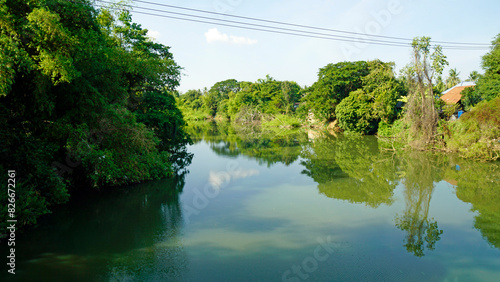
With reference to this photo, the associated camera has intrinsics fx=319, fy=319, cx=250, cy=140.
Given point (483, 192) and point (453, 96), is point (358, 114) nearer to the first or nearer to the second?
point (453, 96)

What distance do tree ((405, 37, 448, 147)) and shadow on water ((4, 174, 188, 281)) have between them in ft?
47.7

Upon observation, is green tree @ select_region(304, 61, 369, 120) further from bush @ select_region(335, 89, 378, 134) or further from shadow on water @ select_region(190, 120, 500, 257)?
shadow on water @ select_region(190, 120, 500, 257)

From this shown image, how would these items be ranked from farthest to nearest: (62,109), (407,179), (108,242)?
(407,179) < (62,109) < (108,242)

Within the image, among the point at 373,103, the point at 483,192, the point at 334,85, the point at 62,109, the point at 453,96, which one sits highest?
the point at 334,85

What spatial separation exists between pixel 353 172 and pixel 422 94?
23.3 feet

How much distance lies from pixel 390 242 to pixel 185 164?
39.7 ft

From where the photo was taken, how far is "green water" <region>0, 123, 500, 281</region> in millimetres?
6043

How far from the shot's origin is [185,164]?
1725 centimetres

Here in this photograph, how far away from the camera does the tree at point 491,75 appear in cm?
2061

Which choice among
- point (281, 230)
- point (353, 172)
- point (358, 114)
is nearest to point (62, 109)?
point (281, 230)

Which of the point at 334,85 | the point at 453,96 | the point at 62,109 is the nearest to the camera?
the point at 62,109

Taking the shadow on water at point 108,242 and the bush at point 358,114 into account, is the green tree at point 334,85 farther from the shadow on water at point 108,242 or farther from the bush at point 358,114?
the shadow on water at point 108,242

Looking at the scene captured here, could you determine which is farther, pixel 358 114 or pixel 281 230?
pixel 358 114

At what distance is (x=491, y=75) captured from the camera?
21594 millimetres
